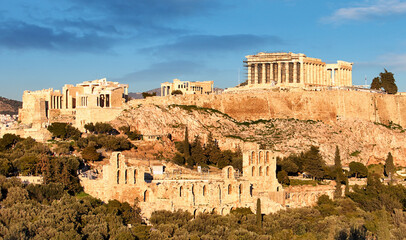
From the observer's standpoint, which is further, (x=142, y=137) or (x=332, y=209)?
(x=142, y=137)

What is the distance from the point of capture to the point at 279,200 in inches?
2146

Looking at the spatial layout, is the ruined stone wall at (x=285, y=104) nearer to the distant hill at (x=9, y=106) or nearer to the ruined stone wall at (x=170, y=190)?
the ruined stone wall at (x=170, y=190)

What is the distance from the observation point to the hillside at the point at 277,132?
73625mm

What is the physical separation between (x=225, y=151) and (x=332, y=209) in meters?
17.2

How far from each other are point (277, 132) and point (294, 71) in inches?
723

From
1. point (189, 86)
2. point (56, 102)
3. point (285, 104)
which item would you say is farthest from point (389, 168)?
point (56, 102)

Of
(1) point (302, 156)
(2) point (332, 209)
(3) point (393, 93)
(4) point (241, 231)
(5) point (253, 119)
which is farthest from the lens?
(3) point (393, 93)

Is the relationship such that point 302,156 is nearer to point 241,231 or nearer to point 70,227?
point 241,231

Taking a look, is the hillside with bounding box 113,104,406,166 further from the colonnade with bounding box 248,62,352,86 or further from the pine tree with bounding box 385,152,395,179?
the colonnade with bounding box 248,62,352,86

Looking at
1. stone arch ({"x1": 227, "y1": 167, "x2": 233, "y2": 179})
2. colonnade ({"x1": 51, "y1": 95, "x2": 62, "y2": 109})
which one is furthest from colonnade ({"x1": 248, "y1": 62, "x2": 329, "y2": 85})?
stone arch ({"x1": 227, "y1": 167, "x2": 233, "y2": 179})

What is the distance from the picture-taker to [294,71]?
95750 millimetres

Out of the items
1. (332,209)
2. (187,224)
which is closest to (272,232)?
(187,224)

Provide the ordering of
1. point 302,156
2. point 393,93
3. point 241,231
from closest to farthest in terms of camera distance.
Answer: point 241,231 < point 302,156 < point 393,93

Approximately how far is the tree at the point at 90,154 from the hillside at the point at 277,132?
1313 cm
